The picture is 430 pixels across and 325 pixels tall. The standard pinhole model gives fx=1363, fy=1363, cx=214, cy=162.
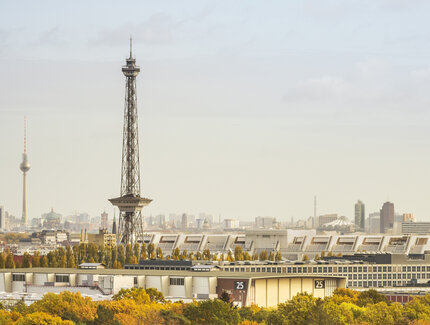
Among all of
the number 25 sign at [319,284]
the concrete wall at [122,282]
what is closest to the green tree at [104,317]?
the concrete wall at [122,282]

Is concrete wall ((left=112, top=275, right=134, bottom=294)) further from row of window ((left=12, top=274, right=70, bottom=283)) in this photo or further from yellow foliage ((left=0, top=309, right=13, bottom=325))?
yellow foliage ((left=0, top=309, right=13, bottom=325))

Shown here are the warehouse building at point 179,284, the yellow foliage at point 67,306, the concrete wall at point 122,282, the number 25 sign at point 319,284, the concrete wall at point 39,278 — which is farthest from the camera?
the number 25 sign at point 319,284

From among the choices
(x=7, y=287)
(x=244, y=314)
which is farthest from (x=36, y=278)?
(x=244, y=314)

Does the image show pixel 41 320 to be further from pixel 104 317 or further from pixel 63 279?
pixel 63 279

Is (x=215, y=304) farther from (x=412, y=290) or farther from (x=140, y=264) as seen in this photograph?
(x=140, y=264)

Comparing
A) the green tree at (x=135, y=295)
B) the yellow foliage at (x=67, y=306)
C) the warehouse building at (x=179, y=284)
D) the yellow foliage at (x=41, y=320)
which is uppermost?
the warehouse building at (x=179, y=284)

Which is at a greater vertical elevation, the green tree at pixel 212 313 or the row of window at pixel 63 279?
the row of window at pixel 63 279

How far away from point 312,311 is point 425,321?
11.0 meters

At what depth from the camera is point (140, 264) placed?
196m

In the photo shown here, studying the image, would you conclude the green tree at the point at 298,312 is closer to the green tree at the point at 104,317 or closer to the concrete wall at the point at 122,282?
the green tree at the point at 104,317

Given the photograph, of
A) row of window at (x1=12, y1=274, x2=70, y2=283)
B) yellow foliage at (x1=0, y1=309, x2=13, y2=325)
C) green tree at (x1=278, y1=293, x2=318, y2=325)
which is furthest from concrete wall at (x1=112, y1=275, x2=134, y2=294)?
yellow foliage at (x1=0, y1=309, x2=13, y2=325)

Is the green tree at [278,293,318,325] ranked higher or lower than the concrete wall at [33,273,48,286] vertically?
lower

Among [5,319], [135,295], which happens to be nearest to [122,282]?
[135,295]

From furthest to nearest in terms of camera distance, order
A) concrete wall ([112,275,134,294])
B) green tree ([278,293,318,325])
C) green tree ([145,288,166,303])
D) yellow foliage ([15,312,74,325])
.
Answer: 1. concrete wall ([112,275,134,294])
2. green tree ([145,288,166,303])
3. green tree ([278,293,318,325])
4. yellow foliage ([15,312,74,325])
